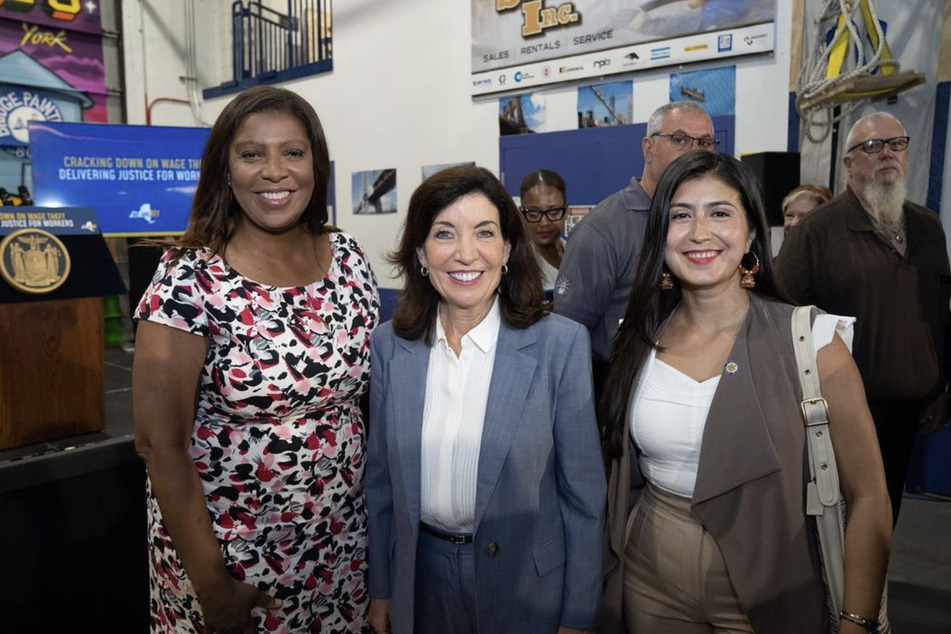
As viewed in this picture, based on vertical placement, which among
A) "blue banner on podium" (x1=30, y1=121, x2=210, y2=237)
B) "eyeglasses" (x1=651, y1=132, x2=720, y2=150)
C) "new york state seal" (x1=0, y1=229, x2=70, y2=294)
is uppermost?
"blue banner on podium" (x1=30, y1=121, x2=210, y2=237)

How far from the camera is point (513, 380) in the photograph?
152cm

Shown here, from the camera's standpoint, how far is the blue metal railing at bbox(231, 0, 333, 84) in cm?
784

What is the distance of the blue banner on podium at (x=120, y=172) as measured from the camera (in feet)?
21.7

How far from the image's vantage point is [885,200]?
284cm

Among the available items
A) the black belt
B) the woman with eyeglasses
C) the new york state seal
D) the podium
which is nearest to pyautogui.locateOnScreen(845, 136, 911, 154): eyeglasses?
the woman with eyeglasses

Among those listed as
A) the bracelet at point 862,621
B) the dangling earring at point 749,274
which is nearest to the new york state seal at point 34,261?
the dangling earring at point 749,274

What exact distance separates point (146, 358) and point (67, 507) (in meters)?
1.26

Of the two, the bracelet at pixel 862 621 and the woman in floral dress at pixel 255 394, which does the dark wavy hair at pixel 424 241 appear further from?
the bracelet at pixel 862 621

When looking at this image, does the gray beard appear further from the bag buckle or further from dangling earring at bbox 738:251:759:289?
the bag buckle

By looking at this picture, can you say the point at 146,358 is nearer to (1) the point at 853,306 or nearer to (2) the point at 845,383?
(2) the point at 845,383

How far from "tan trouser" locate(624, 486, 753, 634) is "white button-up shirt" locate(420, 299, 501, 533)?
391mm

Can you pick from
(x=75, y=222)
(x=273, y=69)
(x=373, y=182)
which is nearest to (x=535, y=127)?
(x=373, y=182)

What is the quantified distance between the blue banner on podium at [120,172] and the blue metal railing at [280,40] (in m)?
1.47

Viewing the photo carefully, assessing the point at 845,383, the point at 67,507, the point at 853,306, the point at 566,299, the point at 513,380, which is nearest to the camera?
the point at 845,383
